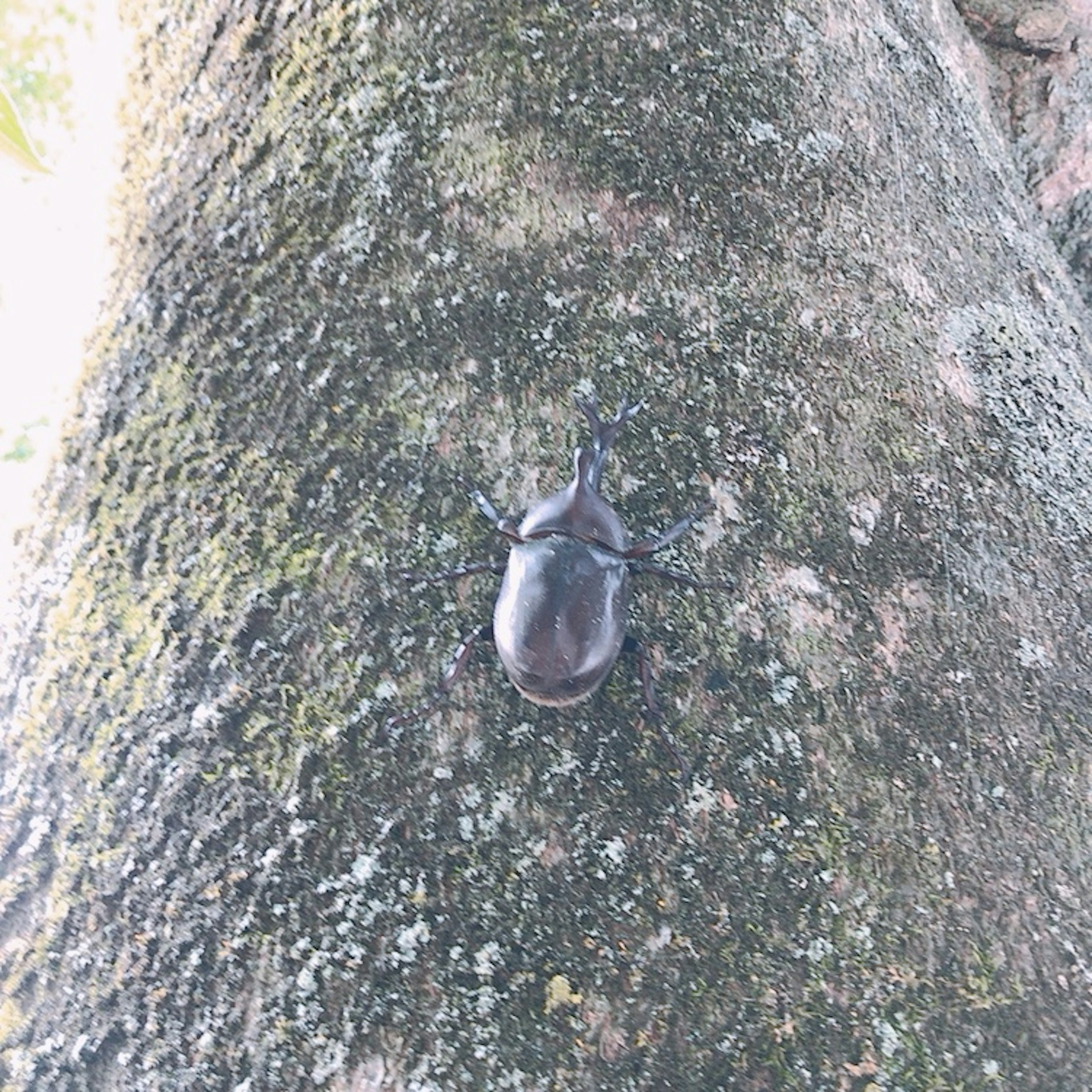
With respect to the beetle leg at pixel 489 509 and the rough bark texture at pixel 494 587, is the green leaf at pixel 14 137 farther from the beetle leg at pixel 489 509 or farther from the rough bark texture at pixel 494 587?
the beetle leg at pixel 489 509

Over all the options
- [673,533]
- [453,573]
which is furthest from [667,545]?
[453,573]

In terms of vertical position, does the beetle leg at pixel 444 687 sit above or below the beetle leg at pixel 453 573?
below

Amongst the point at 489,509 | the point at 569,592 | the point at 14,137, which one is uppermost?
the point at 14,137

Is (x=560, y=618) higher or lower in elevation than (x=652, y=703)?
lower

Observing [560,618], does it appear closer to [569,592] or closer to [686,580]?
[569,592]

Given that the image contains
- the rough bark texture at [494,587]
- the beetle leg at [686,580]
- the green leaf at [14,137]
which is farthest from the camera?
the beetle leg at [686,580]

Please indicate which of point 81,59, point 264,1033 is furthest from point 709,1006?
point 81,59

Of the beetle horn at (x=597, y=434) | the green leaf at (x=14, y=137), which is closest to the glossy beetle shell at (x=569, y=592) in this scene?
the beetle horn at (x=597, y=434)

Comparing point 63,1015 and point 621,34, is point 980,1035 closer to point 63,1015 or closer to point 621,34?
point 63,1015

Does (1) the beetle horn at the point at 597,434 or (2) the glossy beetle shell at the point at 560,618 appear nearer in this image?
(2) the glossy beetle shell at the point at 560,618
